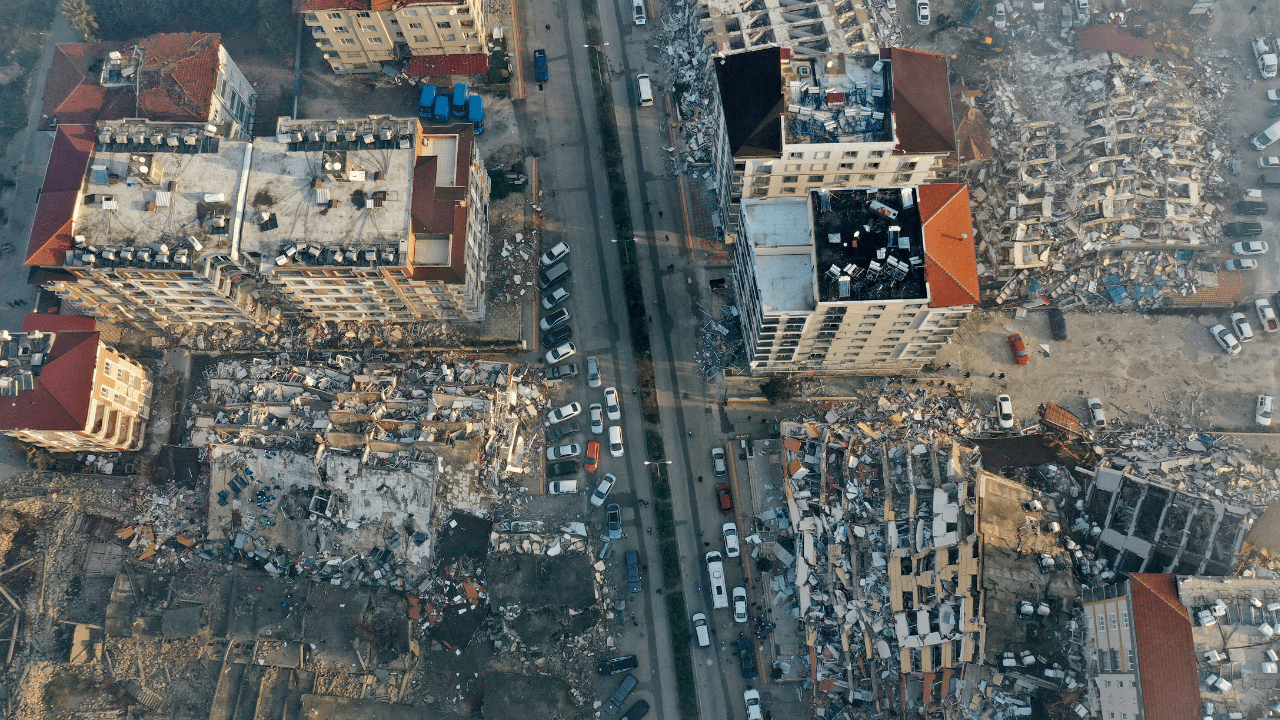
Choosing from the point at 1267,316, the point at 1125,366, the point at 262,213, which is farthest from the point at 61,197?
the point at 1267,316

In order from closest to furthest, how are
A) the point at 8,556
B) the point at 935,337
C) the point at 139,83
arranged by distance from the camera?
the point at 935,337
the point at 8,556
the point at 139,83

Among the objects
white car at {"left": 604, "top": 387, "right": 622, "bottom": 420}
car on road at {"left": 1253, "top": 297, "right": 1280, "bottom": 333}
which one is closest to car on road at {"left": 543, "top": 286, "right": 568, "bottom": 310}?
white car at {"left": 604, "top": 387, "right": 622, "bottom": 420}

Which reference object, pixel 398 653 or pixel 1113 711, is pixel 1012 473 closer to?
pixel 1113 711

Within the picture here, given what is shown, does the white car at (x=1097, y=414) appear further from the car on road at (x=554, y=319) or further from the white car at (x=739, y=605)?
the car on road at (x=554, y=319)

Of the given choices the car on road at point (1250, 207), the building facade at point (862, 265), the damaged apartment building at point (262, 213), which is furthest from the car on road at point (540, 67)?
the car on road at point (1250, 207)

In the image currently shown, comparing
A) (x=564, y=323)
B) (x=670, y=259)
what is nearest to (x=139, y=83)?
(x=564, y=323)
